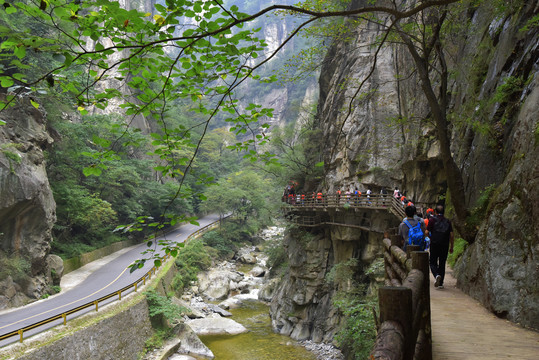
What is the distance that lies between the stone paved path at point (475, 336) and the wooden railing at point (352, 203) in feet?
21.1

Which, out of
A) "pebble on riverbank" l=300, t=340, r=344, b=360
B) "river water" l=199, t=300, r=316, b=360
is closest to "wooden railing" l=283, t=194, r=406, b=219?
"pebble on riverbank" l=300, t=340, r=344, b=360

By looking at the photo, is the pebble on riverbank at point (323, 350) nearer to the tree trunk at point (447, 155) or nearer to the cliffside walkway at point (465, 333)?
the tree trunk at point (447, 155)

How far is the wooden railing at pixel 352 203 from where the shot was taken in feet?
42.6

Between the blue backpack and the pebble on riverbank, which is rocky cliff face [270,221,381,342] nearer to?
the pebble on riverbank

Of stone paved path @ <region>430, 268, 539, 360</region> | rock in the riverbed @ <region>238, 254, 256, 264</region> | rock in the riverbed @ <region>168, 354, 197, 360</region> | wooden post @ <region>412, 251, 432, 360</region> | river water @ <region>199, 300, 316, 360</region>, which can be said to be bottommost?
river water @ <region>199, 300, 316, 360</region>

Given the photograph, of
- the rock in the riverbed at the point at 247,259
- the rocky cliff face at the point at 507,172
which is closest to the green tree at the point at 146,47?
the rocky cliff face at the point at 507,172

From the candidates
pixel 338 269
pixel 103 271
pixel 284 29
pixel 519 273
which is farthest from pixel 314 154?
pixel 284 29

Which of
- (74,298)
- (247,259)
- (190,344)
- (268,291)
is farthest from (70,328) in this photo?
(247,259)

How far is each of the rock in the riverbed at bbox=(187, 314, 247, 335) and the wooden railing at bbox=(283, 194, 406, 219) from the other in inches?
304

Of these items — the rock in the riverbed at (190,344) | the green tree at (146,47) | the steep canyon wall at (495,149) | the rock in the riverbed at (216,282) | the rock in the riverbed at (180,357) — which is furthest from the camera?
the rock in the riverbed at (216,282)

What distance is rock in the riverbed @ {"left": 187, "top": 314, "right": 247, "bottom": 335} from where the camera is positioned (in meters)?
18.6

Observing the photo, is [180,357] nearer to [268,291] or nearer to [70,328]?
[70,328]

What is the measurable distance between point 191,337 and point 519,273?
14.9 meters

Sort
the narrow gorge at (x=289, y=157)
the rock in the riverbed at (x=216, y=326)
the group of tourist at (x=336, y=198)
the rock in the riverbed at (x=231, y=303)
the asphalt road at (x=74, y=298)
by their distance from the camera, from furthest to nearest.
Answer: the rock in the riverbed at (x=231, y=303)
the rock in the riverbed at (x=216, y=326)
the group of tourist at (x=336, y=198)
the asphalt road at (x=74, y=298)
the narrow gorge at (x=289, y=157)
